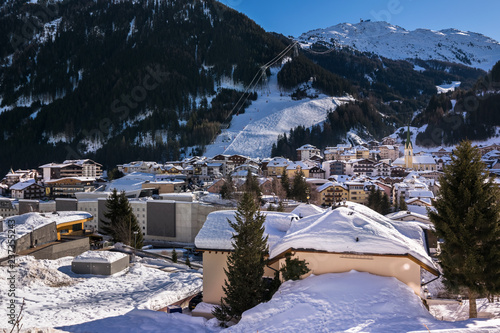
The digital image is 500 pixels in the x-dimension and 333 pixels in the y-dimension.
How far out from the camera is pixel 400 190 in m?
47.1

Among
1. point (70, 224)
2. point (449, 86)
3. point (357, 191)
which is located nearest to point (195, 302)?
point (70, 224)

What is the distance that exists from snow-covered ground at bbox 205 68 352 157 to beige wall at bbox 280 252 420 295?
78.3 metres

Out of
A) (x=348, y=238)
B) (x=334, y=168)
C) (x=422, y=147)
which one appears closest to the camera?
(x=348, y=238)

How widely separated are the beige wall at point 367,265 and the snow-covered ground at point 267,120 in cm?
7830

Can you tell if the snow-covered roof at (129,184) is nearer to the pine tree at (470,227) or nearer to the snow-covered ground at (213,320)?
the snow-covered ground at (213,320)

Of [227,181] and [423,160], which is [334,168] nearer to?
[423,160]

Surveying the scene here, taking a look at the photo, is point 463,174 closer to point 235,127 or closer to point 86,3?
point 235,127

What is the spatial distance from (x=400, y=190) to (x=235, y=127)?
62.2 metres

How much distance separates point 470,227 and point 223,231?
19.9ft

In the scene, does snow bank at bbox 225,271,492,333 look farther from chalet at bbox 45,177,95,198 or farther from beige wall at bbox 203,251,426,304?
chalet at bbox 45,177,95,198

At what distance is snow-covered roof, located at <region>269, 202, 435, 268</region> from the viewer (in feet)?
24.4

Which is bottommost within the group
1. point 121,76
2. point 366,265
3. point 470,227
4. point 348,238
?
point 366,265

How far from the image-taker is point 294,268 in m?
7.88

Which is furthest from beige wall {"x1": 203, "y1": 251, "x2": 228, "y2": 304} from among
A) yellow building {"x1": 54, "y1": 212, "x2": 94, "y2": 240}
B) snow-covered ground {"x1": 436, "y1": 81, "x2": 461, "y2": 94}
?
snow-covered ground {"x1": 436, "y1": 81, "x2": 461, "y2": 94}
